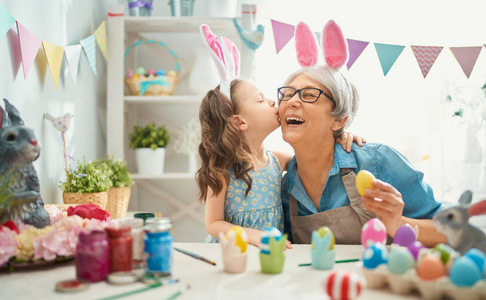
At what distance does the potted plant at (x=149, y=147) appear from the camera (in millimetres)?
2688

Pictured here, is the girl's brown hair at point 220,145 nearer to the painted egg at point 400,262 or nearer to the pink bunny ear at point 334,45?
the pink bunny ear at point 334,45

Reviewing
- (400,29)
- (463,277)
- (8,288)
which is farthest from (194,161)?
(463,277)

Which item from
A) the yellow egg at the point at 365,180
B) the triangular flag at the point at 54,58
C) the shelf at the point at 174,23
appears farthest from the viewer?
the shelf at the point at 174,23

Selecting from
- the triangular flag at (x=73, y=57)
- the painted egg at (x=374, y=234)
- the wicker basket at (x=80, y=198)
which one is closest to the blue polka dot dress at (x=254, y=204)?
the painted egg at (x=374, y=234)

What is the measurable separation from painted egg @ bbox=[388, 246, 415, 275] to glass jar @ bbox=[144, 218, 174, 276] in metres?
0.47

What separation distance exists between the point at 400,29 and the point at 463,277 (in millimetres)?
2347

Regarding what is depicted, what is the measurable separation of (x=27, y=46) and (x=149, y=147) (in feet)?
3.57

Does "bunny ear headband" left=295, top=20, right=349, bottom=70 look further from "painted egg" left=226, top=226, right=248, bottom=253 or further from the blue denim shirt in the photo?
"painted egg" left=226, top=226, right=248, bottom=253

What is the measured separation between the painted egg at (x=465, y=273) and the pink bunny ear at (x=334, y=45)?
1057 mm

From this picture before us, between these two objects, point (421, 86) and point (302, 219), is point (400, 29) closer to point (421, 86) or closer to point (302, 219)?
point (421, 86)

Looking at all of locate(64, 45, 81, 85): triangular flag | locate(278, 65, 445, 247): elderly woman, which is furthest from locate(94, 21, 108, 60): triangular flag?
locate(278, 65, 445, 247): elderly woman

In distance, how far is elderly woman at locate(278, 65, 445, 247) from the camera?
5.24 ft

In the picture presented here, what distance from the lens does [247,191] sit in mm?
1625

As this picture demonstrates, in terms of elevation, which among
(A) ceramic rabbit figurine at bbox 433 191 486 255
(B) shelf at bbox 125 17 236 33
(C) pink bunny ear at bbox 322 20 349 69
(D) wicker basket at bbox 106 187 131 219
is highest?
(B) shelf at bbox 125 17 236 33
